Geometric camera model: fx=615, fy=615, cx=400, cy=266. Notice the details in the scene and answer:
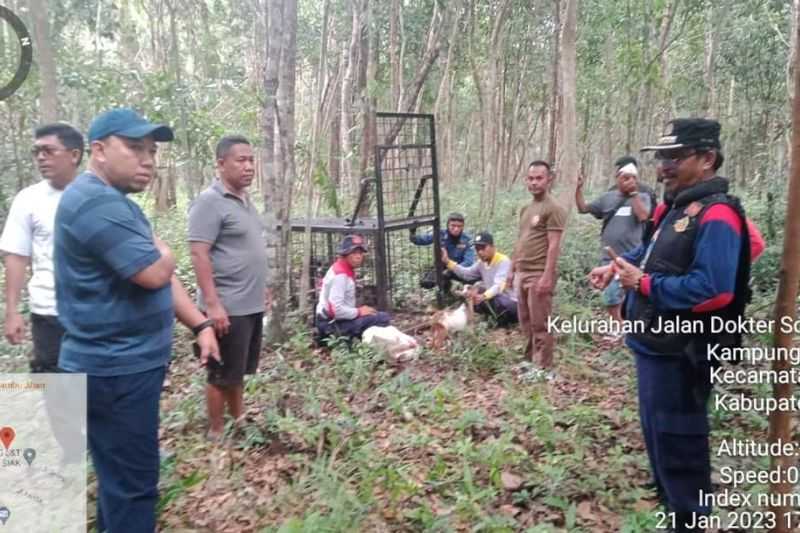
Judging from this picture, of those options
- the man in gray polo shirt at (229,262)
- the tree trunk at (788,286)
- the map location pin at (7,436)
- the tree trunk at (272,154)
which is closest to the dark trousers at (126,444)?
the man in gray polo shirt at (229,262)

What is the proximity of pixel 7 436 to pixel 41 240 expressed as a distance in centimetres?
117

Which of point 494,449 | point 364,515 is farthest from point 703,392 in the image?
point 364,515

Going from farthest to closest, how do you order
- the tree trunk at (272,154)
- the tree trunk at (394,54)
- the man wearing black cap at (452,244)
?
1. the tree trunk at (394,54)
2. the man wearing black cap at (452,244)
3. the tree trunk at (272,154)

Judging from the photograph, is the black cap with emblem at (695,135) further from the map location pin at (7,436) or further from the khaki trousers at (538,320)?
the map location pin at (7,436)

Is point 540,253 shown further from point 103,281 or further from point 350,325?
point 103,281

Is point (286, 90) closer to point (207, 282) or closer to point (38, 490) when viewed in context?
point (207, 282)

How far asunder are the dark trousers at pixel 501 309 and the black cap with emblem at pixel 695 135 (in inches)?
158

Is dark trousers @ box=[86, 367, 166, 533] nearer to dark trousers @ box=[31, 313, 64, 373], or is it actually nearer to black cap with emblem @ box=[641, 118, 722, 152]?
dark trousers @ box=[31, 313, 64, 373]

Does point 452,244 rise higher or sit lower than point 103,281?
lower

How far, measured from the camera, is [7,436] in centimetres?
356

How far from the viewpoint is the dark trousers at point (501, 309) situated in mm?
6512

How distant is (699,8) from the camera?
11883mm

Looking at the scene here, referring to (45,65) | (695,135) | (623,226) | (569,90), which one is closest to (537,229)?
(623,226)

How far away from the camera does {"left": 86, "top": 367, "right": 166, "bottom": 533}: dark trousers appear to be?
228 cm
